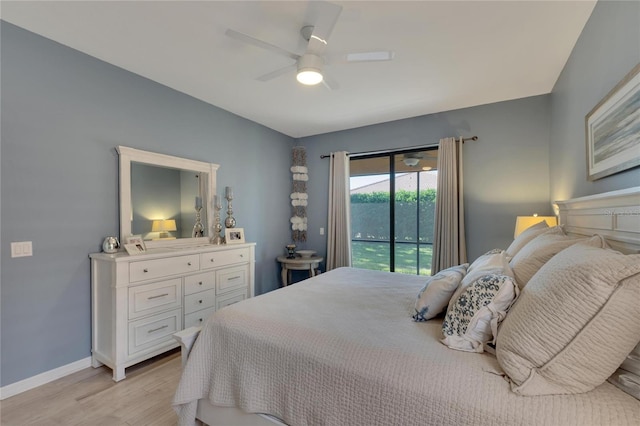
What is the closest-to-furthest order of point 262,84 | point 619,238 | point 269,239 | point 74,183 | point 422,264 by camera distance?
point 619,238
point 74,183
point 262,84
point 422,264
point 269,239

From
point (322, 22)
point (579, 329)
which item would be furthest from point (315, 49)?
point (579, 329)

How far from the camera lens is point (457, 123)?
3.52 meters

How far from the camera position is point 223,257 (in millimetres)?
3053

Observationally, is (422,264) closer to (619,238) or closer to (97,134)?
(619,238)

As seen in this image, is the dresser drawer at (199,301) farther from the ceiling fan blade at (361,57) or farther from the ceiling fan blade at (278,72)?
the ceiling fan blade at (361,57)

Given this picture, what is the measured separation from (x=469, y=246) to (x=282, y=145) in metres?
3.00

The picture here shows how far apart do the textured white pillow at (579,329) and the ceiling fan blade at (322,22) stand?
1641 mm

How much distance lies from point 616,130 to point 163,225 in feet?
11.4

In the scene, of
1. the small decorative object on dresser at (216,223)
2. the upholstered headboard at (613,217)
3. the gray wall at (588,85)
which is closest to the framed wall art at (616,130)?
the gray wall at (588,85)

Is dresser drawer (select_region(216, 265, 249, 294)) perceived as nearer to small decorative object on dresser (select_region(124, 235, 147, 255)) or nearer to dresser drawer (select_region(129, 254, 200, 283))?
dresser drawer (select_region(129, 254, 200, 283))

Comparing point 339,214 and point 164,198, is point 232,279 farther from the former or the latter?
point 339,214

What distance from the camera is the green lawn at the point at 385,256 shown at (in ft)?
12.6

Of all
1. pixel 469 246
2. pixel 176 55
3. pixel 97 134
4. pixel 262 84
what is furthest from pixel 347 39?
pixel 469 246

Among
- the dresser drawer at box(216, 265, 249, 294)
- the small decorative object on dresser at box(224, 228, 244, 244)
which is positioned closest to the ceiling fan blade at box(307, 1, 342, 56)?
the small decorative object on dresser at box(224, 228, 244, 244)
